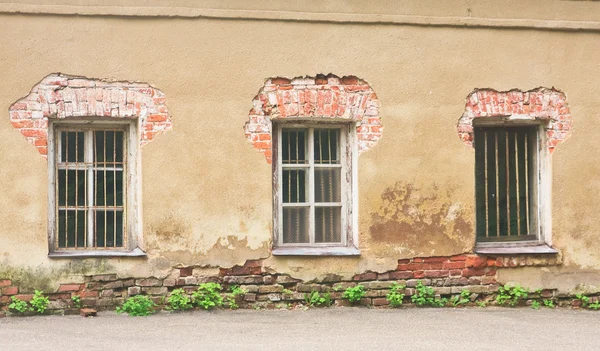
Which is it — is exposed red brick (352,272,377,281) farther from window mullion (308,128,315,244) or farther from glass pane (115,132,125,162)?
glass pane (115,132,125,162)

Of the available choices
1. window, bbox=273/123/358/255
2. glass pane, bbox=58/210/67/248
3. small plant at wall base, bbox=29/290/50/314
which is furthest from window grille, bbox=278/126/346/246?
small plant at wall base, bbox=29/290/50/314

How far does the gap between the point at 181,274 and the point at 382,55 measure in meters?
2.85

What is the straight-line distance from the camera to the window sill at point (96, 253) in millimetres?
7719

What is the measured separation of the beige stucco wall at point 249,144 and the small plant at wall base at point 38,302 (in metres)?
0.18

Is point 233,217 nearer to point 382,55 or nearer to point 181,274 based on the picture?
point 181,274

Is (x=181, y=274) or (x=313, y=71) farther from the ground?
(x=313, y=71)

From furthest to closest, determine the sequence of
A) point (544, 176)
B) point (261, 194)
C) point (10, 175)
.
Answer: point (544, 176) → point (261, 194) → point (10, 175)

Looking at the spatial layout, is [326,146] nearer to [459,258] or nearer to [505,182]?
[459,258]

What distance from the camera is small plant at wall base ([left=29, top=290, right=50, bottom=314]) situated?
7.59m

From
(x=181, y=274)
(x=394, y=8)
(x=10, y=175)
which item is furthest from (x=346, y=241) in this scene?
(x=10, y=175)

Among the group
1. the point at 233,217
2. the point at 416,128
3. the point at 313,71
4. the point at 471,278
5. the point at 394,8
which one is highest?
the point at 394,8

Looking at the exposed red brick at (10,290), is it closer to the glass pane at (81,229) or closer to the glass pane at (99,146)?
the glass pane at (81,229)

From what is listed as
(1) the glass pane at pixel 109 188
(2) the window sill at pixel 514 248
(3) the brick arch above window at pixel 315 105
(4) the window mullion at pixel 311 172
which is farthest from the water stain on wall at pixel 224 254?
(2) the window sill at pixel 514 248

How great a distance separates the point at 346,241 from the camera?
8.39 metres
